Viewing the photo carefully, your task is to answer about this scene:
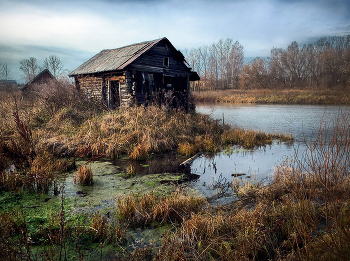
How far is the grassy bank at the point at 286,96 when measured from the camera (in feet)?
96.0

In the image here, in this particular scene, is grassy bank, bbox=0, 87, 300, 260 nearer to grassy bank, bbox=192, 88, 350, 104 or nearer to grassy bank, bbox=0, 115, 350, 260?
grassy bank, bbox=0, 115, 350, 260

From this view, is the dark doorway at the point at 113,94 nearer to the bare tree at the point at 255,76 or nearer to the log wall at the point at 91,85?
the log wall at the point at 91,85

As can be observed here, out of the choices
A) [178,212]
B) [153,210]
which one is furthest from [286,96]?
[153,210]

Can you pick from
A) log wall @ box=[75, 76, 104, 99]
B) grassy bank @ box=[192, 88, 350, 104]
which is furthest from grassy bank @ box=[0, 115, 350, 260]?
grassy bank @ box=[192, 88, 350, 104]

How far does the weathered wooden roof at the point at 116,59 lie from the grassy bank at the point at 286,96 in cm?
1111

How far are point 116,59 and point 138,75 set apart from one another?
216 cm

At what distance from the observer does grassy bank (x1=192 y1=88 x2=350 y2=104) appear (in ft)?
96.0

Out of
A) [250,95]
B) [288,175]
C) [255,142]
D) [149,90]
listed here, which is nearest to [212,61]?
[250,95]

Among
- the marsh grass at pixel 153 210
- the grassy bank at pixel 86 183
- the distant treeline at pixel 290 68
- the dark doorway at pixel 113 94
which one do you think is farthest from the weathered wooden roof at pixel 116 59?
the distant treeline at pixel 290 68

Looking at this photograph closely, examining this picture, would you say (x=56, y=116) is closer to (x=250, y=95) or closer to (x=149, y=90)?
(x=149, y=90)

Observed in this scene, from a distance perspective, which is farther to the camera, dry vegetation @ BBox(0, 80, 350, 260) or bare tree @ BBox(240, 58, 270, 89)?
bare tree @ BBox(240, 58, 270, 89)

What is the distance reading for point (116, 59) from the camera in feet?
53.2

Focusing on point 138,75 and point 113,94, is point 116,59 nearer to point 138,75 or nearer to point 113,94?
point 138,75

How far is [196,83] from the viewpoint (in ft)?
179
